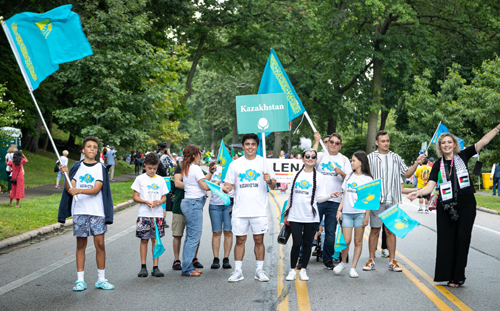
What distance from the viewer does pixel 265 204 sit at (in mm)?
6914

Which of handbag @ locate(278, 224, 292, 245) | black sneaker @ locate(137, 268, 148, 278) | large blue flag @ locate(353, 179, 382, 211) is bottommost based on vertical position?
black sneaker @ locate(137, 268, 148, 278)

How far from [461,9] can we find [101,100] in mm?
25352

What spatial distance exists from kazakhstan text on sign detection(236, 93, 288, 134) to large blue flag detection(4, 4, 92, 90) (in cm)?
261

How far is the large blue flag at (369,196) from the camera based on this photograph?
22.9ft

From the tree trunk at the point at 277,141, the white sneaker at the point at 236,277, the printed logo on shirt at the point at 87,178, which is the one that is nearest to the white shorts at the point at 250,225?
the white sneaker at the point at 236,277

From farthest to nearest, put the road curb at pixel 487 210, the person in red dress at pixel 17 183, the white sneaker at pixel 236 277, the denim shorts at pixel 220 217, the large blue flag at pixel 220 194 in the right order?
the road curb at pixel 487 210 → the person in red dress at pixel 17 183 → the denim shorts at pixel 220 217 → the large blue flag at pixel 220 194 → the white sneaker at pixel 236 277

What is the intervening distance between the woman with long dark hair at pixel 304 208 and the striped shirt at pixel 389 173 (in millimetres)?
1199

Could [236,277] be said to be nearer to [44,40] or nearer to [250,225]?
[250,225]

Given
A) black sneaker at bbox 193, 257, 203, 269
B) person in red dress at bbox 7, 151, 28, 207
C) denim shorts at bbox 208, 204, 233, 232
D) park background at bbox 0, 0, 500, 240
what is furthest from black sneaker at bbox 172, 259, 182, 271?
park background at bbox 0, 0, 500, 240

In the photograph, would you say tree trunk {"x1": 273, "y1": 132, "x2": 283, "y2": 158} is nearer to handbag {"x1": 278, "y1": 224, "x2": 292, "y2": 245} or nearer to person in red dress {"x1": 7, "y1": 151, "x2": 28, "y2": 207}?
person in red dress {"x1": 7, "y1": 151, "x2": 28, "y2": 207}

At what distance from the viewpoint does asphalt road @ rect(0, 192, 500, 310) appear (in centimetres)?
565

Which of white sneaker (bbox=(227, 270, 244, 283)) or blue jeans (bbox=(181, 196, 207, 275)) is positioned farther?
blue jeans (bbox=(181, 196, 207, 275))

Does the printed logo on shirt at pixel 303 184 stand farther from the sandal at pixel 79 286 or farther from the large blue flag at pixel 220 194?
the sandal at pixel 79 286

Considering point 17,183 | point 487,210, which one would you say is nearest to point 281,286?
point 17,183
